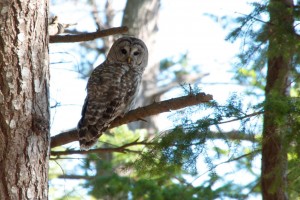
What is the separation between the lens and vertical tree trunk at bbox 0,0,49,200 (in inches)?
140

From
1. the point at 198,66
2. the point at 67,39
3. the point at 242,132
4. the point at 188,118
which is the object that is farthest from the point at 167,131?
the point at 198,66

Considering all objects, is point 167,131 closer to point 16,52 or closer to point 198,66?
point 16,52

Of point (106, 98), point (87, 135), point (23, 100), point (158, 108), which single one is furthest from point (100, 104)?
point (23, 100)

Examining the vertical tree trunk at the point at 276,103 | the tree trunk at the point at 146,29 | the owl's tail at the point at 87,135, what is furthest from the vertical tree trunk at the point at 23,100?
the tree trunk at the point at 146,29

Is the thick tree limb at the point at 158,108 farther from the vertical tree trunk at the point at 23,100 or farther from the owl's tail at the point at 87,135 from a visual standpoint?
the vertical tree trunk at the point at 23,100

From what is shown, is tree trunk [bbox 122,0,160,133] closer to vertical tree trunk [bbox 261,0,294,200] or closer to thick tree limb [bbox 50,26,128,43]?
vertical tree trunk [bbox 261,0,294,200]

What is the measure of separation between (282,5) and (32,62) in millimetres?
2474

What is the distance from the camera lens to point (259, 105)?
4570mm

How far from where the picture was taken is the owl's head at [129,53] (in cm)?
668

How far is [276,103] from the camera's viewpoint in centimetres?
441

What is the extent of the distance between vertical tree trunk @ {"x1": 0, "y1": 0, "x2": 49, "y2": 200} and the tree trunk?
6.92 m

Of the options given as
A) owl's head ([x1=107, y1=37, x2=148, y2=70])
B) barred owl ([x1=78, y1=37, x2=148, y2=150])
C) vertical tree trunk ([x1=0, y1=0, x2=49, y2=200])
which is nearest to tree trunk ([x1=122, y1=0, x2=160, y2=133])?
owl's head ([x1=107, y1=37, x2=148, y2=70])

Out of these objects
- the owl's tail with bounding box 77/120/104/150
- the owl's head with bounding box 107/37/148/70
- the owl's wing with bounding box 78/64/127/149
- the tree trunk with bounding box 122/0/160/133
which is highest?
the tree trunk with bounding box 122/0/160/133

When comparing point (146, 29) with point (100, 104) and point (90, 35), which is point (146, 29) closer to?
point (100, 104)
